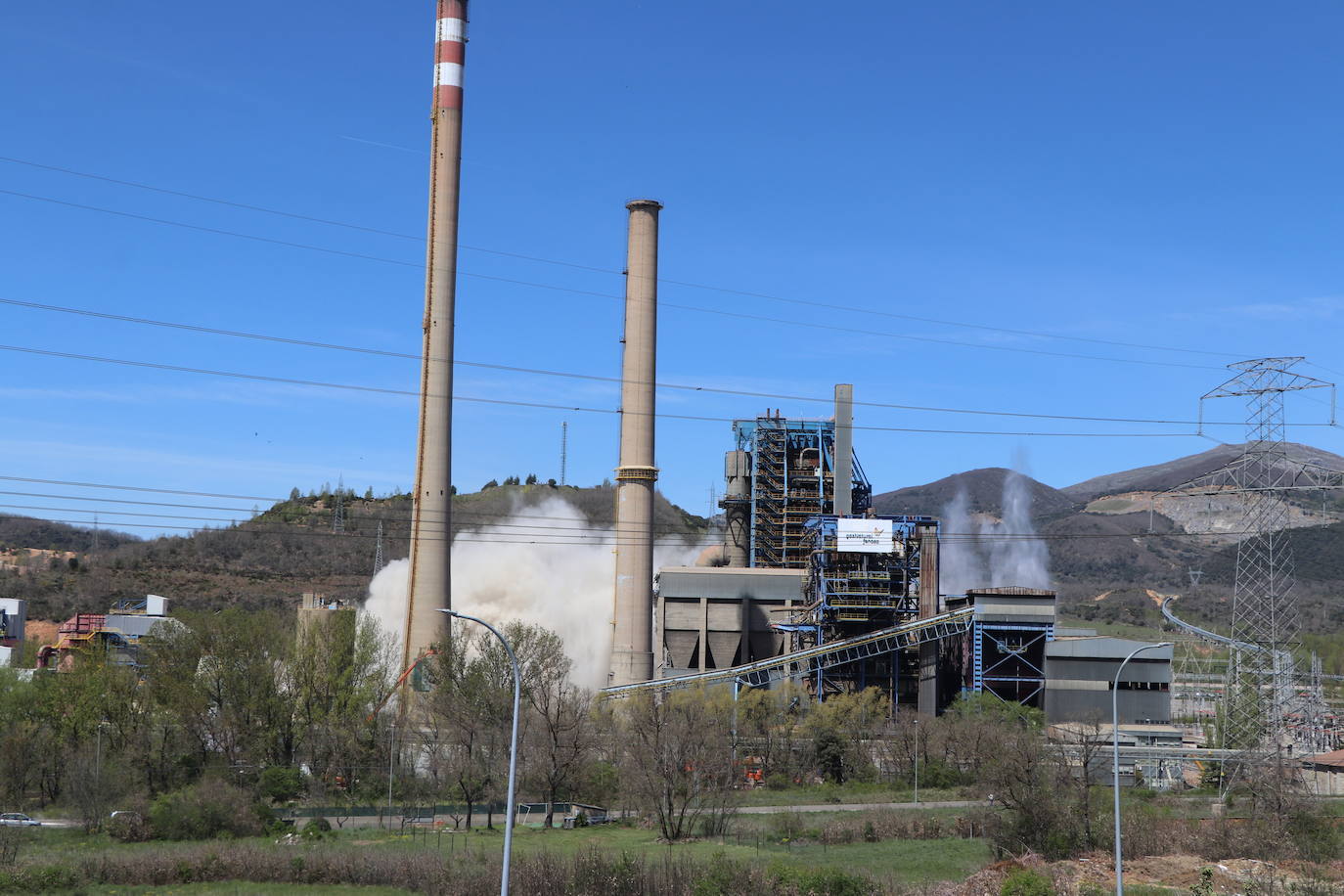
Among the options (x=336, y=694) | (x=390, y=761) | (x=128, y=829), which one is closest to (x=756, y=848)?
(x=128, y=829)

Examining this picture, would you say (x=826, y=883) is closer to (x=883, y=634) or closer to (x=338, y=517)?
(x=883, y=634)

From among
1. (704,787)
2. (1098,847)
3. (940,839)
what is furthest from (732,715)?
(1098,847)

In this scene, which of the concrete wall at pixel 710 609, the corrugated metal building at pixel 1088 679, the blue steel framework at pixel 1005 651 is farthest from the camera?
the concrete wall at pixel 710 609

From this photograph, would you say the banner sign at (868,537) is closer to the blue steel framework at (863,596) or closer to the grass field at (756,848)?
the blue steel framework at (863,596)

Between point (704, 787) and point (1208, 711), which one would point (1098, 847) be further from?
point (1208, 711)

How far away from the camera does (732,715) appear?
71.8 m

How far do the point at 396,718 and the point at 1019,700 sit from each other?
3767 centimetres

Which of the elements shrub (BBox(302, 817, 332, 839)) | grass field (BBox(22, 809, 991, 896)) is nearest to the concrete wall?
grass field (BBox(22, 809, 991, 896))

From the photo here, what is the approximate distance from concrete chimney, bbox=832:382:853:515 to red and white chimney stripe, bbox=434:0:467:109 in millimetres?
35367

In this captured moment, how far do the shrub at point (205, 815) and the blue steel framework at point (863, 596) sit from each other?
40.6 metres

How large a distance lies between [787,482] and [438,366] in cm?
3619

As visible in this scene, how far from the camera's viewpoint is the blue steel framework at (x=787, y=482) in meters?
101

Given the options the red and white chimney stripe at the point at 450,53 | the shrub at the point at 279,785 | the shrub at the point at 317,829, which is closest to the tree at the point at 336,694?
the shrub at the point at 279,785

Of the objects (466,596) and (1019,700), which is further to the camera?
(466,596)
